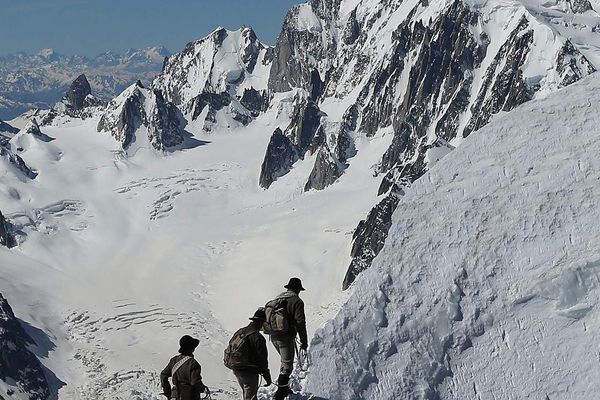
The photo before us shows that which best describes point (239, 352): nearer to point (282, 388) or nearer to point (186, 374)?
point (186, 374)

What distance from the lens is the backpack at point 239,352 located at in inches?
756

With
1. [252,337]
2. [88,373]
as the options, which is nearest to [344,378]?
[252,337]

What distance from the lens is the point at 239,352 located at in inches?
758

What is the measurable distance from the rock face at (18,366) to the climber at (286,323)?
13578 cm

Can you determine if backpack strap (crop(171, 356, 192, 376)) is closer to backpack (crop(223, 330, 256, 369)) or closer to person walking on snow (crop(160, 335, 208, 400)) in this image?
person walking on snow (crop(160, 335, 208, 400))

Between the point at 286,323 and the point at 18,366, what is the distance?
143963 mm

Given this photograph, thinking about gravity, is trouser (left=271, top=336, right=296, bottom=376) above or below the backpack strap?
above

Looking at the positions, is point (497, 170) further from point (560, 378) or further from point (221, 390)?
point (221, 390)

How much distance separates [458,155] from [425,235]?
3.64 metres

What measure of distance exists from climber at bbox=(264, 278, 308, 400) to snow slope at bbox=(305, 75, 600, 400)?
86.0 inches

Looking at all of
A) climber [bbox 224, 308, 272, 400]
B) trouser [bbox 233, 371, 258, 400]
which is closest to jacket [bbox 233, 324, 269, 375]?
climber [bbox 224, 308, 272, 400]

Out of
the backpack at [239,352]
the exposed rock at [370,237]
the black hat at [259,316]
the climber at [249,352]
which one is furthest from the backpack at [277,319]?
the exposed rock at [370,237]

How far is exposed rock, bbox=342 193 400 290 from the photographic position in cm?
16225

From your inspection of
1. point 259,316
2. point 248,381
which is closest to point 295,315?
point 259,316
